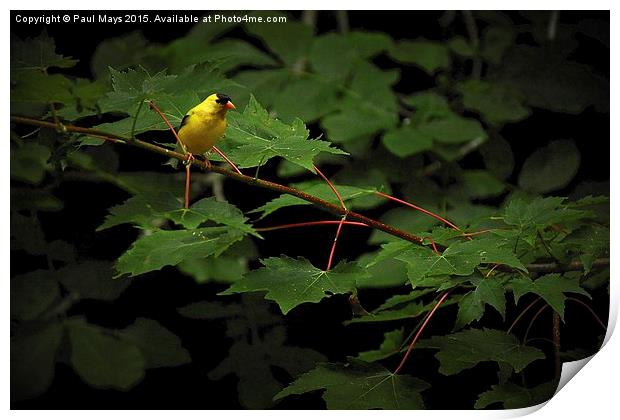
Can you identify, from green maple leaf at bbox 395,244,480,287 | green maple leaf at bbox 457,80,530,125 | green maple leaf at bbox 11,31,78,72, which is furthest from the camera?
green maple leaf at bbox 457,80,530,125

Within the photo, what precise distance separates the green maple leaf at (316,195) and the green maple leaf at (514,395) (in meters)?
0.19

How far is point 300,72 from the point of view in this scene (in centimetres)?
81

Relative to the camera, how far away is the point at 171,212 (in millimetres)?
633

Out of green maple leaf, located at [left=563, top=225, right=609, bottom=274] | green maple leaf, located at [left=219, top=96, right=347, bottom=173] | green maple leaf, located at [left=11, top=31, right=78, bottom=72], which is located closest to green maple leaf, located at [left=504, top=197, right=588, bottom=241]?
green maple leaf, located at [left=563, top=225, right=609, bottom=274]

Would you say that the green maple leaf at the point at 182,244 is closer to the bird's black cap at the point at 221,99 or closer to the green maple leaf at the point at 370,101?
the bird's black cap at the point at 221,99

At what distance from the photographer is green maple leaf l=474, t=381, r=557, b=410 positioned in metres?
0.68

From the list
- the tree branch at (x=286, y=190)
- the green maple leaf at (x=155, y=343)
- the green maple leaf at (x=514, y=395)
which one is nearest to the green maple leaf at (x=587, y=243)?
the tree branch at (x=286, y=190)

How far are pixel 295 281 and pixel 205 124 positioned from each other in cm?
13

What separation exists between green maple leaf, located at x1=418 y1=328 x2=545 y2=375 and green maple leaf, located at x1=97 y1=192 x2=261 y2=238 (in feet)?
0.63

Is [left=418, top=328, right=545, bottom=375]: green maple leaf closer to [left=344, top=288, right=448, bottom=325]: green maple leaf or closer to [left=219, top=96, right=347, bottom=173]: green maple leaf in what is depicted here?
[left=344, top=288, right=448, bottom=325]: green maple leaf

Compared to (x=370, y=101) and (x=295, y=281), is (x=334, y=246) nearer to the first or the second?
(x=295, y=281)

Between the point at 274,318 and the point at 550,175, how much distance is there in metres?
0.27

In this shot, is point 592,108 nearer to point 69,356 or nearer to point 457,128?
point 457,128

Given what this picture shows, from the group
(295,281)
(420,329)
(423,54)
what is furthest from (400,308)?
(423,54)
